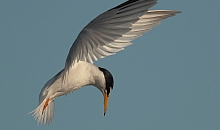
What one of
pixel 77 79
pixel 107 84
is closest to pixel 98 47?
pixel 77 79

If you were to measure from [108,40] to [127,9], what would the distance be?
60 cm

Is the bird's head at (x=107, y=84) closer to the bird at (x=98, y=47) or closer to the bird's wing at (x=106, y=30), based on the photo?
the bird at (x=98, y=47)

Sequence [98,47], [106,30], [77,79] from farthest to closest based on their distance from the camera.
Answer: [77,79], [98,47], [106,30]

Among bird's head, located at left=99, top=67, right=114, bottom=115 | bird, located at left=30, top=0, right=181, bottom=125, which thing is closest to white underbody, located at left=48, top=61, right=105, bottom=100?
bird, located at left=30, top=0, right=181, bottom=125

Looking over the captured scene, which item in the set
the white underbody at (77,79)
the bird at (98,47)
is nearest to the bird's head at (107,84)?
the bird at (98,47)

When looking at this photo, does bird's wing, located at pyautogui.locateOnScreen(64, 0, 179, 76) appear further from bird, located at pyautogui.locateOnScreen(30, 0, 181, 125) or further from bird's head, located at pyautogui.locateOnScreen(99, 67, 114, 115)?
bird's head, located at pyautogui.locateOnScreen(99, 67, 114, 115)

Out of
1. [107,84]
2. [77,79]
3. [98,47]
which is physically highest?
[98,47]

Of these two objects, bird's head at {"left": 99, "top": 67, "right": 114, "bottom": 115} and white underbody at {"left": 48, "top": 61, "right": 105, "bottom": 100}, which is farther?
bird's head at {"left": 99, "top": 67, "right": 114, "bottom": 115}

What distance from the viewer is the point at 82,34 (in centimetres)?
668

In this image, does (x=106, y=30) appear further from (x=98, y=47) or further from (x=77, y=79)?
(x=77, y=79)

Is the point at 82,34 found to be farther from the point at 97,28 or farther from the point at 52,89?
the point at 52,89

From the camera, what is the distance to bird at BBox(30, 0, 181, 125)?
245 inches

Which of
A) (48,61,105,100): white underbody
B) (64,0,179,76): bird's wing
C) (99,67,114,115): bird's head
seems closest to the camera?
(64,0,179,76): bird's wing

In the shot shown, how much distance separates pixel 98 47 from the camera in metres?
7.53
